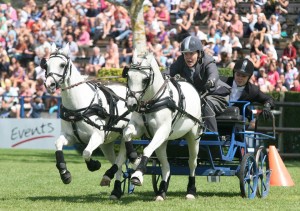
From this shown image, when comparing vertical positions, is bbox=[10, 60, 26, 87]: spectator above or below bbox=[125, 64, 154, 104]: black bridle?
below

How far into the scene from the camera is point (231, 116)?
12.6 metres

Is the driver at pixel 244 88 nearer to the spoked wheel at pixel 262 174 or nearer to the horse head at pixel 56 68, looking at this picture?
the spoked wheel at pixel 262 174

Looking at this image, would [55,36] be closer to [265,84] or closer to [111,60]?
[111,60]

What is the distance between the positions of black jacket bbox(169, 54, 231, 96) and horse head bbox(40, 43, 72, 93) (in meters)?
1.64

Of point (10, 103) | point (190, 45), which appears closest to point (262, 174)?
point (190, 45)

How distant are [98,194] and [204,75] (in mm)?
2328

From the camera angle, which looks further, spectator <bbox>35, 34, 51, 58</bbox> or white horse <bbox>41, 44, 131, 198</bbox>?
spectator <bbox>35, 34, 51, 58</bbox>

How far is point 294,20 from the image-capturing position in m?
26.4

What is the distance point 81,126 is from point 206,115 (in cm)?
176

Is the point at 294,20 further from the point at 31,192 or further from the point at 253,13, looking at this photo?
the point at 31,192

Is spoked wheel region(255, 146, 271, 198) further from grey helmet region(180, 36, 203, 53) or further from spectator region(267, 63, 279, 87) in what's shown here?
spectator region(267, 63, 279, 87)

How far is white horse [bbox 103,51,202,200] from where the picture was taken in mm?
11094

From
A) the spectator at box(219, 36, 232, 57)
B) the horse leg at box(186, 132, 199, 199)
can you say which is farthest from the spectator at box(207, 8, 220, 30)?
the horse leg at box(186, 132, 199, 199)

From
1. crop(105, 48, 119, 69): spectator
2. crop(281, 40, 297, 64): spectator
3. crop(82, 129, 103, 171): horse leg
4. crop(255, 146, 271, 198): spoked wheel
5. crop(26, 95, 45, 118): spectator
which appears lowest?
crop(26, 95, 45, 118): spectator
